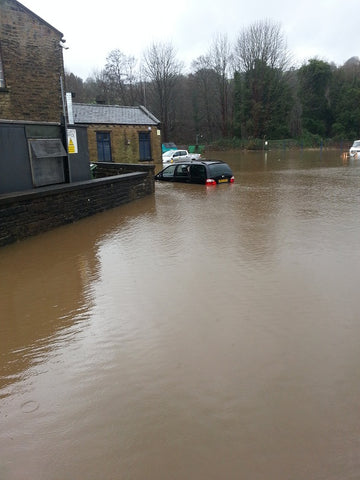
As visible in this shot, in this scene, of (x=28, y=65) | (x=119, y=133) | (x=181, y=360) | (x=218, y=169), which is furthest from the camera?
(x=119, y=133)

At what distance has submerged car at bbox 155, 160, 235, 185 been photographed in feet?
56.3

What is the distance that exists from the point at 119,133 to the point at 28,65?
478 inches

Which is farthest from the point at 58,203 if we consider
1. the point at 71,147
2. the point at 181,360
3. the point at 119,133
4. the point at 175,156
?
the point at 175,156

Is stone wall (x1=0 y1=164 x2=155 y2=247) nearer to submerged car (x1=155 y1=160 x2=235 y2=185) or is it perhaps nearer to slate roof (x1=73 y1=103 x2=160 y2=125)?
submerged car (x1=155 y1=160 x2=235 y2=185)

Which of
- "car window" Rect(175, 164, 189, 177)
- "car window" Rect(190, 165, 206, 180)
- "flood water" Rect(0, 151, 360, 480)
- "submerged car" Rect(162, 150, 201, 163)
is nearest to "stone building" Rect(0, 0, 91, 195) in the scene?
"flood water" Rect(0, 151, 360, 480)

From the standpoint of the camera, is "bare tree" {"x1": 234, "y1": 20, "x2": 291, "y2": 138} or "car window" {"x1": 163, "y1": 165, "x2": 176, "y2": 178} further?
"bare tree" {"x1": 234, "y1": 20, "x2": 291, "y2": 138}

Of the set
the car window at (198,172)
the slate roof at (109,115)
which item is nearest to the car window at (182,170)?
the car window at (198,172)

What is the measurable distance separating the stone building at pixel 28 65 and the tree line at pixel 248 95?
1496 inches

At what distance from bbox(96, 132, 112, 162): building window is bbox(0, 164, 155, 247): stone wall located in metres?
14.2

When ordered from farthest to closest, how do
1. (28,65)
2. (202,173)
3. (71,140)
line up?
(202,173) < (28,65) < (71,140)

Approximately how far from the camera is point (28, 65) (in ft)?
51.5

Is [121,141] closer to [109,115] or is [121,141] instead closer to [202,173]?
[109,115]

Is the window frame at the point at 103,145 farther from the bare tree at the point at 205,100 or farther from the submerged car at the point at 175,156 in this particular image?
the bare tree at the point at 205,100

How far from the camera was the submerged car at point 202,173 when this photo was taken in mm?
17172
